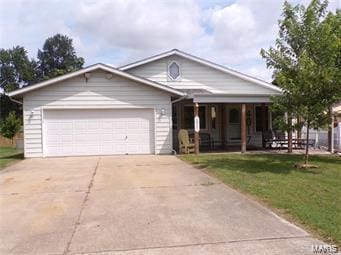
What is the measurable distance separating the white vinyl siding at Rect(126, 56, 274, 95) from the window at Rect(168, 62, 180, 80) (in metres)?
0.18

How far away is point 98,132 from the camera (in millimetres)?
17594

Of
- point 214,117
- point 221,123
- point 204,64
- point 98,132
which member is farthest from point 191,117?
point 98,132

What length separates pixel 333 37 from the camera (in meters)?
11.8

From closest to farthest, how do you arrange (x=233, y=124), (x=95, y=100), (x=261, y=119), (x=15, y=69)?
(x=95, y=100) → (x=233, y=124) → (x=261, y=119) → (x=15, y=69)

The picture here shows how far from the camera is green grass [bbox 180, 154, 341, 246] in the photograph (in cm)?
633

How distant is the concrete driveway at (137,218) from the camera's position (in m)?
5.26

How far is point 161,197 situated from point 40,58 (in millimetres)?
60065

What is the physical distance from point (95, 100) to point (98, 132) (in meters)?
1.36

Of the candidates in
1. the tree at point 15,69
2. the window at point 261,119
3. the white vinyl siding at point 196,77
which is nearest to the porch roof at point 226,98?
the white vinyl siding at point 196,77

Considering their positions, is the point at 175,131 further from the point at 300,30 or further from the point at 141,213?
the point at 141,213

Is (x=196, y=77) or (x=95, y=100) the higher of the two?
(x=196, y=77)

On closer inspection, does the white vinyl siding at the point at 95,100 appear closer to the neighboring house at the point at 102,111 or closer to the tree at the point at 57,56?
the neighboring house at the point at 102,111

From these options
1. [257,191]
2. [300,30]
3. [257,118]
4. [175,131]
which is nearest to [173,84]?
[175,131]

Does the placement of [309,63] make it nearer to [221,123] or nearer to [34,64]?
[221,123]
